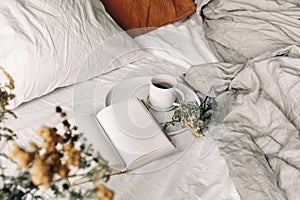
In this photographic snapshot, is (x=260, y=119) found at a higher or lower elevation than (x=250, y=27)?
lower

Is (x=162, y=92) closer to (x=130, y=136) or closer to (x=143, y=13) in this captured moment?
(x=130, y=136)

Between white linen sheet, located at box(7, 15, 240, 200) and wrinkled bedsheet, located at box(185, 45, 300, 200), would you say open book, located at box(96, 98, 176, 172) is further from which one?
wrinkled bedsheet, located at box(185, 45, 300, 200)

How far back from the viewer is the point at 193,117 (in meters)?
0.98

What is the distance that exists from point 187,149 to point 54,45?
0.46 meters

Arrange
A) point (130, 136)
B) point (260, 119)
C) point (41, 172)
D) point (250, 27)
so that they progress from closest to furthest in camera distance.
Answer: point (41, 172) → point (130, 136) → point (260, 119) → point (250, 27)

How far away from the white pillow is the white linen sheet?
37mm

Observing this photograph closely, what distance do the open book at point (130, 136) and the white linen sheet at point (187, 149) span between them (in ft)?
0.12

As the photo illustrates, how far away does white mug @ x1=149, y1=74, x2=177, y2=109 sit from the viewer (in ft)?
3.22

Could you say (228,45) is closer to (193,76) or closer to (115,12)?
(193,76)

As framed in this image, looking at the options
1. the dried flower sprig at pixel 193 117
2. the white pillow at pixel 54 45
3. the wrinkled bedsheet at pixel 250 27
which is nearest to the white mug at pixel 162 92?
the dried flower sprig at pixel 193 117

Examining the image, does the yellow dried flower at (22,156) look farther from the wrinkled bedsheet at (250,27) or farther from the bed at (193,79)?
the wrinkled bedsheet at (250,27)

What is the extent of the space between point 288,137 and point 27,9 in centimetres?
78

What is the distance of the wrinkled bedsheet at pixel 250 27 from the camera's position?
4.00ft

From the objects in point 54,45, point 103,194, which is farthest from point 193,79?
point 103,194
